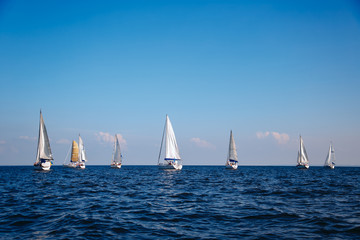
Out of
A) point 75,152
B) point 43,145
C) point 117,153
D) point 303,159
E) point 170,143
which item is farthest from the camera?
point 117,153

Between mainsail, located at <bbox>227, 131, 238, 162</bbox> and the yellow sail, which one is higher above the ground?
mainsail, located at <bbox>227, 131, 238, 162</bbox>

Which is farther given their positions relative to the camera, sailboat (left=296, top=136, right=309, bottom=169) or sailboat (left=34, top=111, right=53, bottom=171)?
sailboat (left=296, top=136, right=309, bottom=169)

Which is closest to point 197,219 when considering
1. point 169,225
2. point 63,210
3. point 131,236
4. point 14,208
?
point 169,225

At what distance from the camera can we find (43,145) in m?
60.9

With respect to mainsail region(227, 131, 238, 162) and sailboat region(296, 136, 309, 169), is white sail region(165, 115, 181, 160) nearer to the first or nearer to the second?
mainsail region(227, 131, 238, 162)

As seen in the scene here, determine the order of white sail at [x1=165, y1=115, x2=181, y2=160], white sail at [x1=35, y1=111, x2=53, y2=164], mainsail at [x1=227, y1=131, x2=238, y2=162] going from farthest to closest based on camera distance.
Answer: mainsail at [x1=227, y1=131, x2=238, y2=162] < white sail at [x1=165, y1=115, x2=181, y2=160] < white sail at [x1=35, y1=111, x2=53, y2=164]

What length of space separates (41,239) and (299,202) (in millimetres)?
16298

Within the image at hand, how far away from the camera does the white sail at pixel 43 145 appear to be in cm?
6047

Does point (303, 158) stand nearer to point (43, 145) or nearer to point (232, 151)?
point (232, 151)

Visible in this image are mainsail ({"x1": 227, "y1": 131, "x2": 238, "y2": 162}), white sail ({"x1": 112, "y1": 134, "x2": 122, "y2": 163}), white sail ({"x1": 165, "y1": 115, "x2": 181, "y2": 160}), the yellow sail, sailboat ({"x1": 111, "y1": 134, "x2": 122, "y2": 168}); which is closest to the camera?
white sail ({"x1": 165, "y1": 115, "x2": 181, "y2": 160})

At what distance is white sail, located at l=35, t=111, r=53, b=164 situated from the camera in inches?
2381

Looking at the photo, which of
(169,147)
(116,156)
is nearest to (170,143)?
(169,147)

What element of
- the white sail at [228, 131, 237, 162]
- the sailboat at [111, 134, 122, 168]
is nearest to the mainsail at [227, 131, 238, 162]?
the white sail at [228, 131, 237, 162]

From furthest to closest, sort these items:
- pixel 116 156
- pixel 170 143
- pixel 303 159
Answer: pixel 116 156 → pixel 303 159 → pixel 170 143
